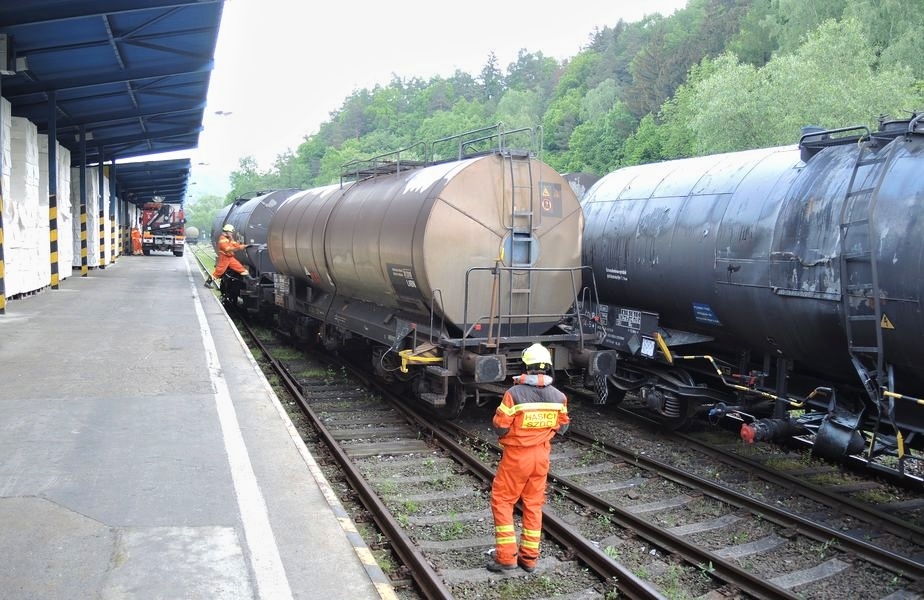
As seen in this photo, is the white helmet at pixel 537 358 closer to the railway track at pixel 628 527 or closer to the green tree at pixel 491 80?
the railway track at pixel 628 527

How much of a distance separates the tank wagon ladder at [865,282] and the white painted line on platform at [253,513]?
4.89 metres

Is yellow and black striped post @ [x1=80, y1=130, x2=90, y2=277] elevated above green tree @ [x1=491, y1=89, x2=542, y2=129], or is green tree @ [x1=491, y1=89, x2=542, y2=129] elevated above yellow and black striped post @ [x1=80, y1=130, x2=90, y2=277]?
green tree @ [x1=491, y1=89, x2=542, y2=129]

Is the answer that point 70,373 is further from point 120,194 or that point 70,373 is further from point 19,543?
point 120,194

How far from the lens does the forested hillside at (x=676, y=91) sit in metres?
32.1

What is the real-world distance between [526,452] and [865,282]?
324cm

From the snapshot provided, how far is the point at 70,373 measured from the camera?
9391 mm

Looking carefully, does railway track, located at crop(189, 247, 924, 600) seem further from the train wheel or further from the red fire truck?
the red fire truck

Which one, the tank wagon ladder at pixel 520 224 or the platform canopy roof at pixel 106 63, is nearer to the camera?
the tank wagon ladder at pixel 520 224

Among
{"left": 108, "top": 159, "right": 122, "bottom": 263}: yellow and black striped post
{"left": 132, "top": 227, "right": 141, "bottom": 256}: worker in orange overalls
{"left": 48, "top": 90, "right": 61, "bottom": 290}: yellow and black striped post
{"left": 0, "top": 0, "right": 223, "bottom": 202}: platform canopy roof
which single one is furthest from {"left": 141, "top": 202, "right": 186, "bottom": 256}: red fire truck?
{"left": 48, "top": 90, "right": 61, "bottom": 290}: yellow and black striped post

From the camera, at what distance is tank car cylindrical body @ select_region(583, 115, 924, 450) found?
19.2 ft

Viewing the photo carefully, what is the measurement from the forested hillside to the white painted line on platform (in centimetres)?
600

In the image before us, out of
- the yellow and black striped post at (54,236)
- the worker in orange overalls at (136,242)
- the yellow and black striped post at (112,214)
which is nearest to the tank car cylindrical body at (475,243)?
the yellow and black striped post at (54,236)

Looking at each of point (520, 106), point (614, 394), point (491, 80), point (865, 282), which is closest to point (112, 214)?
point (614, 394)

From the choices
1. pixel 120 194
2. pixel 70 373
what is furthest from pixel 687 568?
pixel 120 194
